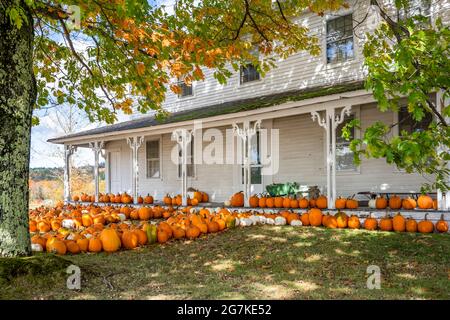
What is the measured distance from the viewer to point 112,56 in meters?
8.76

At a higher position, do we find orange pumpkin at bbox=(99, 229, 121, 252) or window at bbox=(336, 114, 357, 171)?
window at bbox=(336, 114, 357, 171)

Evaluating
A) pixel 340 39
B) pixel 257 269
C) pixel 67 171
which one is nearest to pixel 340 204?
pixel 257 269

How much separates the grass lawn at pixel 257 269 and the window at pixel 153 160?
1023 centimetres

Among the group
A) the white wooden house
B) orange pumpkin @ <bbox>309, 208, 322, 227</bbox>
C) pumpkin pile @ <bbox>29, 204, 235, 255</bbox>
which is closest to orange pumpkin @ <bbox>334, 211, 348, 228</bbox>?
orange pumpkin @ <bbox>309, 208, 322, 227</bbox>

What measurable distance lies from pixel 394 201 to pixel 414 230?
1.38 meters

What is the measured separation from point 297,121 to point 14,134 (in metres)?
9.82

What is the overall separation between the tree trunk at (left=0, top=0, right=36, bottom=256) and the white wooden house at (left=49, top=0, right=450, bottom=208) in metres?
7.20

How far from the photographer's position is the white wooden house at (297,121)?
1085cm

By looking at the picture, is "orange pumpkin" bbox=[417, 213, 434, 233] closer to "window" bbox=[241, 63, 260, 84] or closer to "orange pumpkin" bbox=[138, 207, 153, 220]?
"orange pumpkin" bbox=[138, 207, 153, 220]

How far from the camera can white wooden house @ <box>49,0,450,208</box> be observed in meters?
10.9

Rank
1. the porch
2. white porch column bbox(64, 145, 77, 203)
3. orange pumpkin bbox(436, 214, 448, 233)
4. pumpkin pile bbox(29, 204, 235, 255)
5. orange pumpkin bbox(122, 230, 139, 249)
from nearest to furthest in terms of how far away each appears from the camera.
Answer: pumpkin pile bbox(29, 204, 235, 255)
orange pumpkin bbox(122, 230, 139, 249)
orange pumpkin bbox(436, 214, 448, 233)
the porch
white porch column bbox(64, 145, 77, 203)

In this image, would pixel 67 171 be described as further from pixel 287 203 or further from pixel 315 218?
pixel 315 218

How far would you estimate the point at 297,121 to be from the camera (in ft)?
44.1

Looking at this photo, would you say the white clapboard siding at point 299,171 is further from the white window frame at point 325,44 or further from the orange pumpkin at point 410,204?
the white window frame at point 325,44
